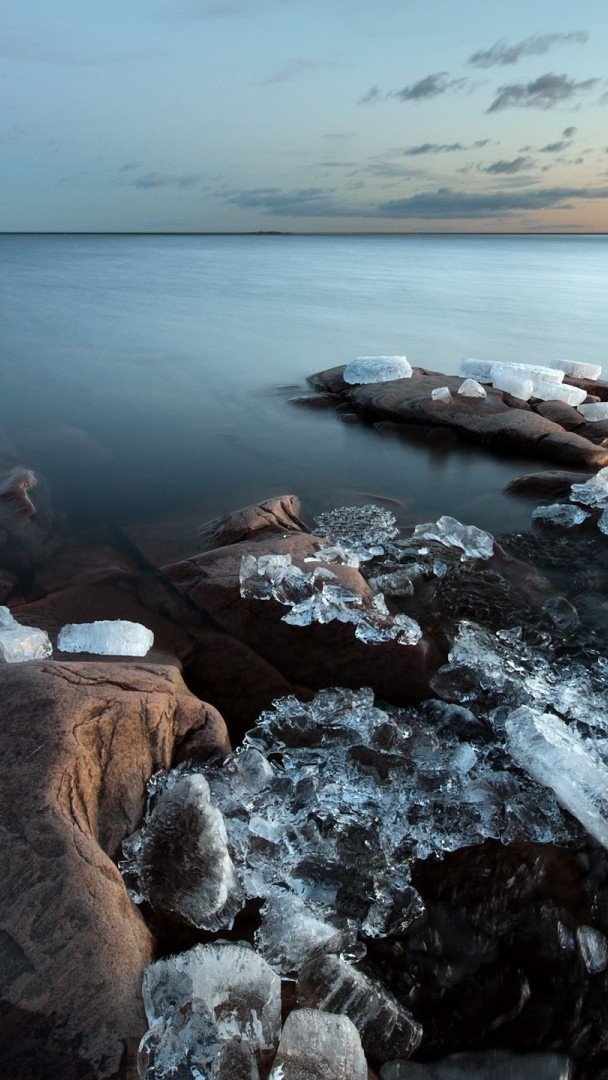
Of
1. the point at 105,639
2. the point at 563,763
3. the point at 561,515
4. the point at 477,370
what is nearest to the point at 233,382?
the point at 477,370

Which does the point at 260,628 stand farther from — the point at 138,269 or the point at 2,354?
the point at 138,269

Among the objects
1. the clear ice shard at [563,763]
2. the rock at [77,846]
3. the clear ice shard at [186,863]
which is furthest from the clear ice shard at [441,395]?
the clear ice shard at [186,863]

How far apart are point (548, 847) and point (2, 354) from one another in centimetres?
1298

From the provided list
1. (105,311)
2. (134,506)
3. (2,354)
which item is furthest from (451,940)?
(105,311)

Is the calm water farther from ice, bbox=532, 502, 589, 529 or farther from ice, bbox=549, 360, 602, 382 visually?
ice, bbox=549, 360, 602, 382

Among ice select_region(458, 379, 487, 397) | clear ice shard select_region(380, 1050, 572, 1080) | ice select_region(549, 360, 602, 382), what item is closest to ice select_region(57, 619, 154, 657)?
clear ice shard select_region(380, 1050, 572, 1080)

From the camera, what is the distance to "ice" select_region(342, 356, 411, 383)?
10070 millimetres

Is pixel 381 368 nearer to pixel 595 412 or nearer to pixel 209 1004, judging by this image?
pixel 595 412

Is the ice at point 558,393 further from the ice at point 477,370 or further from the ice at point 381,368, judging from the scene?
the ice at point 381,368

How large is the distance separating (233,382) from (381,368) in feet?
9.44

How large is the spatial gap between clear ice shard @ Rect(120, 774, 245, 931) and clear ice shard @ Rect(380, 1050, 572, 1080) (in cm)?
78

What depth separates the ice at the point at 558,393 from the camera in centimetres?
916

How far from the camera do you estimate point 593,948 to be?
2652 mm

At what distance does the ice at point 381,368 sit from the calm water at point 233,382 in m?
1.03
